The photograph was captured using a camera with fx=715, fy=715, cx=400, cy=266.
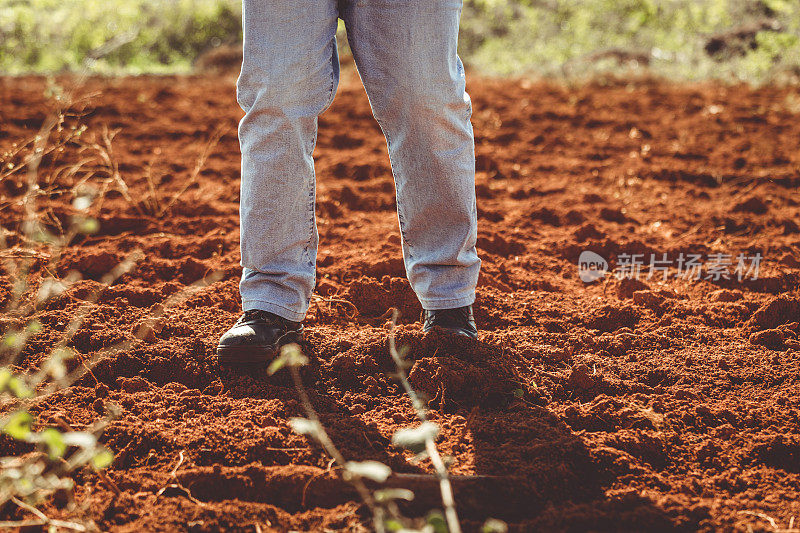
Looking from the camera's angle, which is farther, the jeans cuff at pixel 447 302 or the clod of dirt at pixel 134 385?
the jeans cuff at pixel 447 302

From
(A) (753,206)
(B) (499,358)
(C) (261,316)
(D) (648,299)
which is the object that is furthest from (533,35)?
(C) (261,316)

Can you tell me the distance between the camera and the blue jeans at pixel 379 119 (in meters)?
1.70

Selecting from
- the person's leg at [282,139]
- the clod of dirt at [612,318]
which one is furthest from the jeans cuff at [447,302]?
the clod of dirt at [612,318]

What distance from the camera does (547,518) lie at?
51.9 inches

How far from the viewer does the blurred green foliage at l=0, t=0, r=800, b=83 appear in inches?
263

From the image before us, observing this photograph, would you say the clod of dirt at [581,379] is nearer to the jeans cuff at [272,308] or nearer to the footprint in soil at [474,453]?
the footprint in soil at [474,453]

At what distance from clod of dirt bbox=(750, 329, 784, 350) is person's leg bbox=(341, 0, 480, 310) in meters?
0.85

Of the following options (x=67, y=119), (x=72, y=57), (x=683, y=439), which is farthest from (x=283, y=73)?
(x=72, y=57)

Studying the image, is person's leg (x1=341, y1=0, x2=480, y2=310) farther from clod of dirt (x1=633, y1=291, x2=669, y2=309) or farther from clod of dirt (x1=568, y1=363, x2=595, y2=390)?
clod of dirt (x1=633, y1=291, x2=669, y2=309)

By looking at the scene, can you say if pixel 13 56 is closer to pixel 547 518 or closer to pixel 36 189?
pixel 36 189

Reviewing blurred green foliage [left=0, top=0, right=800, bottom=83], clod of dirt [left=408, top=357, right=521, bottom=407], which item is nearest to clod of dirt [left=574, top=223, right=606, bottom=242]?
clod of dirt [left=408, top=357, right=521, bottom=407]

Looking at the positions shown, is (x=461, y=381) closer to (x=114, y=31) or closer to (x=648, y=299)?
(x=648, y=299)

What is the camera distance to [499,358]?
1897 mm

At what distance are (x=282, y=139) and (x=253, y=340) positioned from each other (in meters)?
0.51
